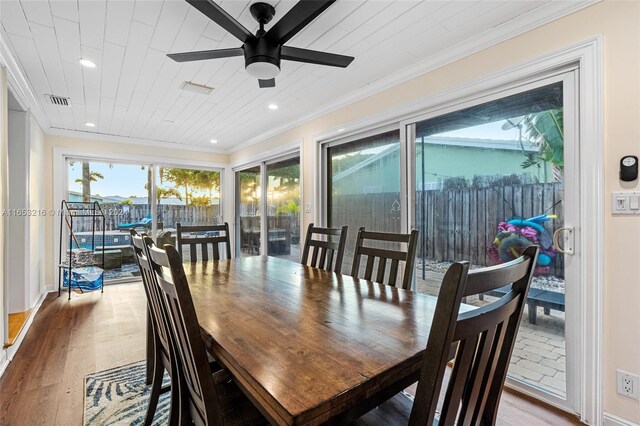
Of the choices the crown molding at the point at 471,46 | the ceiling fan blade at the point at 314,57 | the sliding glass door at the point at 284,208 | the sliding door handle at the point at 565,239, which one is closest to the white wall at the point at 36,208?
the sliding glass door at the point at 284,208

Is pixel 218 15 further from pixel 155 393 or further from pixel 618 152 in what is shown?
pixel 618 152

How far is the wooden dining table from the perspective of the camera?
30.2 inches

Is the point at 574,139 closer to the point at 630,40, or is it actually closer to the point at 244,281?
the point at 630,40

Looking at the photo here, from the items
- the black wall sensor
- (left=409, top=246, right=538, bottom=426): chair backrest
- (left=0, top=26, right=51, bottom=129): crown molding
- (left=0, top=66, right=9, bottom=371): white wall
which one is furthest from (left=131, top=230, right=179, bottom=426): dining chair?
the black wall sensor

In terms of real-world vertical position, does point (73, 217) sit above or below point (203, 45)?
below

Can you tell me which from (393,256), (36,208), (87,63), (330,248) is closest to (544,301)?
(393,256)

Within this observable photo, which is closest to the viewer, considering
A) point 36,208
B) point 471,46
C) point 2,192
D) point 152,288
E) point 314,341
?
point 314,341

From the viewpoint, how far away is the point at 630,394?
162 centimetres

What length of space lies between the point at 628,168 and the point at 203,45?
2.71m

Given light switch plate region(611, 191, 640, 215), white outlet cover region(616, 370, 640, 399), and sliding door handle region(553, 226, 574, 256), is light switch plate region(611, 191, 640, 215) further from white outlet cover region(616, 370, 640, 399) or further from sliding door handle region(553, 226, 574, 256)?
white outlet cover region(616, 370, 640, 399)

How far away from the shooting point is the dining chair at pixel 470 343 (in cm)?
62

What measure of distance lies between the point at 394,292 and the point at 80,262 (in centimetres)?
474

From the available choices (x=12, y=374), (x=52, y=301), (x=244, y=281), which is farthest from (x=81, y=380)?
(x=52, y=301)

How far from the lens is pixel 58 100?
3.32 meters
